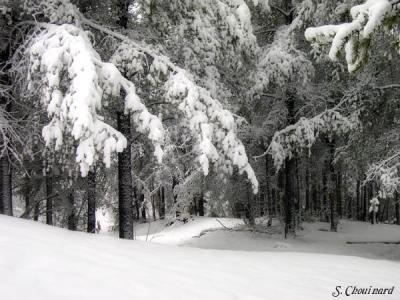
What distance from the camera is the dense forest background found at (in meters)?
6.71

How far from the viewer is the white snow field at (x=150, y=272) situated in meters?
3.84

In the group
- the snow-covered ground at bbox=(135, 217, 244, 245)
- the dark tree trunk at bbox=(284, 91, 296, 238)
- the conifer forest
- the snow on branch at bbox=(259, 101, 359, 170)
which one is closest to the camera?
Answer: the conifer forest

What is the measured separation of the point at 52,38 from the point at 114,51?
211cm

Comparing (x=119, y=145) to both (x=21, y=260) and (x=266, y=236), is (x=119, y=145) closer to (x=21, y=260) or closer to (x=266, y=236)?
(x=21, y=260)

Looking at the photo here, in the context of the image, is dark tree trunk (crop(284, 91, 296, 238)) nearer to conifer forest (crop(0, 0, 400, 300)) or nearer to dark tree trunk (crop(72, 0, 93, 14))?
conifer forest (crop(0, 0, 400, 300))

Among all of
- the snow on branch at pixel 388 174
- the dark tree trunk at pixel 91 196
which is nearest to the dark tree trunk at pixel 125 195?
the dark tree trunk at pixel 91 196

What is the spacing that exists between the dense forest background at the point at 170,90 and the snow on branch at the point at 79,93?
2 cm

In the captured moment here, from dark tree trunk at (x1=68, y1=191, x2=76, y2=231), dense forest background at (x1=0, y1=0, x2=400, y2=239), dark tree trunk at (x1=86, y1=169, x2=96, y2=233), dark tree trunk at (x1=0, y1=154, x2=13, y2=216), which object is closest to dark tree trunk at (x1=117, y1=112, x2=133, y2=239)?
dense forest background at (x1=0, y1=0, x2=400, y2=239)

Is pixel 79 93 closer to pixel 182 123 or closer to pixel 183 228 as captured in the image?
pixel 182 123

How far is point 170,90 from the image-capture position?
773 cm

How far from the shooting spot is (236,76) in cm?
1107

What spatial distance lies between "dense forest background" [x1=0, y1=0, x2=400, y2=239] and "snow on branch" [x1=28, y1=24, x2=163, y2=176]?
2 cm

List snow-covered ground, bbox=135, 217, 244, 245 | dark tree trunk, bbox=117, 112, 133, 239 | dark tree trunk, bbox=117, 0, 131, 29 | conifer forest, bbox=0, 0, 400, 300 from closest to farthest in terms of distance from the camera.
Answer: conifer forest, bbox=0, 0, 400, 300 → dark tree trunk, bbox=117, 112, 133, 239 → dark tree trunk, bbox=117, 0, 131, 29 → snow-covered ground, bbox=135, 217, 244, 245

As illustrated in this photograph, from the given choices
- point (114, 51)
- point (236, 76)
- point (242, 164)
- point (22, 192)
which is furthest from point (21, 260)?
point (22, 192)
